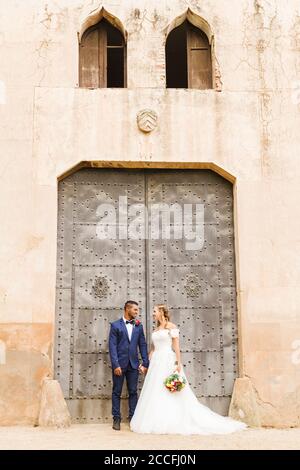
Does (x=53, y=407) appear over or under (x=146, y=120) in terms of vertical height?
under

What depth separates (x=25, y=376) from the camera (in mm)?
9914

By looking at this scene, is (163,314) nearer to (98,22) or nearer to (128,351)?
(128,351)

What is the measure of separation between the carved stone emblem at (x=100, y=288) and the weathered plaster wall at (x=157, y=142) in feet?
2.40

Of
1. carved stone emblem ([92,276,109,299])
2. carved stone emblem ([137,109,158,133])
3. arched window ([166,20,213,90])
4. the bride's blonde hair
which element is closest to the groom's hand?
the bride's blonde hair

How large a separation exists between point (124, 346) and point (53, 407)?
Result: 1.38 metres

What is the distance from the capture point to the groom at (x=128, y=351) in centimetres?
968

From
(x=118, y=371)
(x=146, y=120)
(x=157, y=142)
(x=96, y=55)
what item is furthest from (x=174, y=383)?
(x=96, y=55)

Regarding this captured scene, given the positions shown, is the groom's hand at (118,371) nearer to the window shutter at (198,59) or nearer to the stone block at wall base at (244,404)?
the stone block at wall base at (244,404)

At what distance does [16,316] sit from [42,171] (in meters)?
2.36

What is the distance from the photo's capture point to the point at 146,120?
10742 mm

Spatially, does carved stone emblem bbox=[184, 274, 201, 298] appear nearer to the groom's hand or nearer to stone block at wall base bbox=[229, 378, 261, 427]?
stone block at wall base bbox=[229, 378, 261, 427]

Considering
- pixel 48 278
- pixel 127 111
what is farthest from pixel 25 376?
pixel 127 111

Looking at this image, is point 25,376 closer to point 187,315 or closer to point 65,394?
point 65,394

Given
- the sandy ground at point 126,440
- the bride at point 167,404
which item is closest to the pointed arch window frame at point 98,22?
the bride at point 167,404
